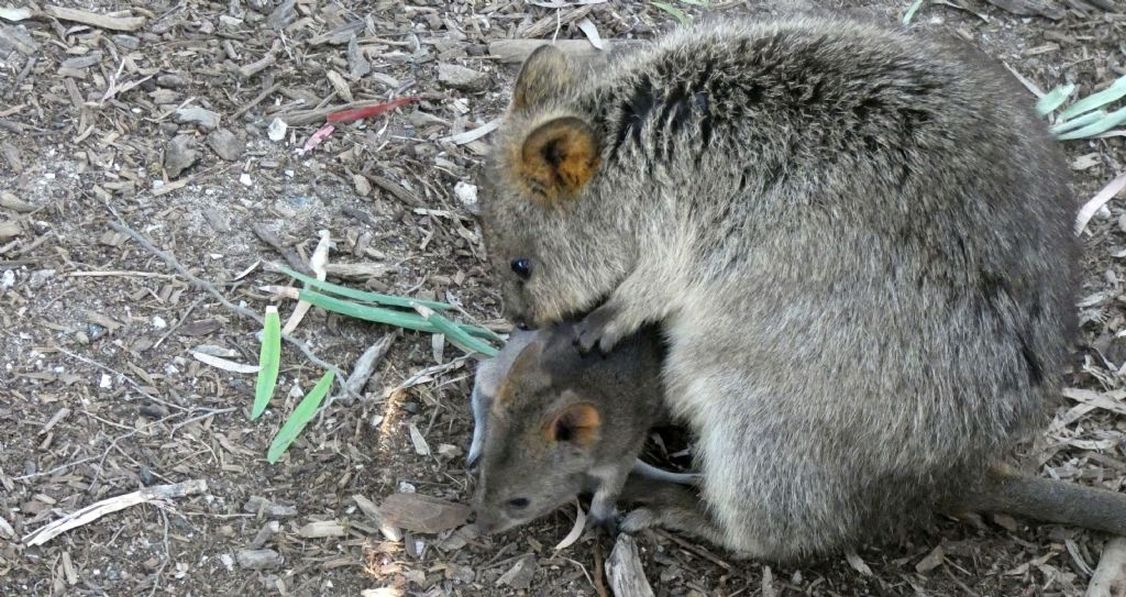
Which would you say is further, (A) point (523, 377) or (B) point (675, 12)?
(B) point (675, 12)

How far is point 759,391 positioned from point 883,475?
0.58m

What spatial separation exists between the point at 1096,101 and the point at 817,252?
3082mm

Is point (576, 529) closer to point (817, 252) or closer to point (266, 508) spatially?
point (266, 508)

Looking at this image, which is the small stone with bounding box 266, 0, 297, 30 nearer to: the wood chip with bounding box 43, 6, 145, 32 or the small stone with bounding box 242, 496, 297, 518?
the wood chip with bounding box 43, 6, 145, 32

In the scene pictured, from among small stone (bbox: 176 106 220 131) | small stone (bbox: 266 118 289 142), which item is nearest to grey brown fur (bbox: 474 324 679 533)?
small stone (bbox: 266 118 289 142)

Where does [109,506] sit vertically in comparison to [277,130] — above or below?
below

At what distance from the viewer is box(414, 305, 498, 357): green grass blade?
5805 mm

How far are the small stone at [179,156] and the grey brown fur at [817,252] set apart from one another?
168 cm

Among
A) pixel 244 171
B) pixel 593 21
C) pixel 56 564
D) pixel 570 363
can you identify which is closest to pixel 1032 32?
pixel 593 21

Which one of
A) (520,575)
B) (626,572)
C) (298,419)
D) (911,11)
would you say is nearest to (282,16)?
(298,419)

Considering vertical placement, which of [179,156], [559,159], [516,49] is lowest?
[179,156]

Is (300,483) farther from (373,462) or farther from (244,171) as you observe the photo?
(244,171)

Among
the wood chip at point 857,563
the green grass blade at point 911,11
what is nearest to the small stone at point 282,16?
the green grass blade at point 911,11

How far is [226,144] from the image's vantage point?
615 centimetres
